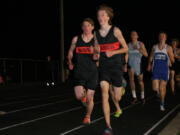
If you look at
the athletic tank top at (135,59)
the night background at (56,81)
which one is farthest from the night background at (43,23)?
the athletic tank top at (135,59)

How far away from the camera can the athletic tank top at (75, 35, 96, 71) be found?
7156 millimetres

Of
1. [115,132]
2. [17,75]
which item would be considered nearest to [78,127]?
[115,132]

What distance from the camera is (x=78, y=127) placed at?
714cm

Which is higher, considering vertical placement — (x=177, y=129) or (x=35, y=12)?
(x=35, y=12)

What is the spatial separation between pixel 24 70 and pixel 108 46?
1648cm

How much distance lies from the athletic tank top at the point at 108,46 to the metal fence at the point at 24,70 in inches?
572

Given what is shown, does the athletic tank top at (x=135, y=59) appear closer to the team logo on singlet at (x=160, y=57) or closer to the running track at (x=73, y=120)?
the running track at (x=73, y=120)

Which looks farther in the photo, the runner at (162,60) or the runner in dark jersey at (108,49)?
the runner at (162,60)

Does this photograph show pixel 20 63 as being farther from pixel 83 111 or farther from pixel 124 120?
pixel 124 120

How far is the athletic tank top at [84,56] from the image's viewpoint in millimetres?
7156

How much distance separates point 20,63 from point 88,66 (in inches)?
592

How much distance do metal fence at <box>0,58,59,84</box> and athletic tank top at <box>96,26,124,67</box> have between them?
47.7 ft

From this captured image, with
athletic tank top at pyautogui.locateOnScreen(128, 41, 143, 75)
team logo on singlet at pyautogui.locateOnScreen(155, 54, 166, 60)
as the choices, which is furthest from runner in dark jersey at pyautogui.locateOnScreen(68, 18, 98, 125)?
athletic tank top at pyautogui.locateOnScreen(128, 41, 143, 75)

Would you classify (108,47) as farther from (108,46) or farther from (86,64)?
(86,64)
